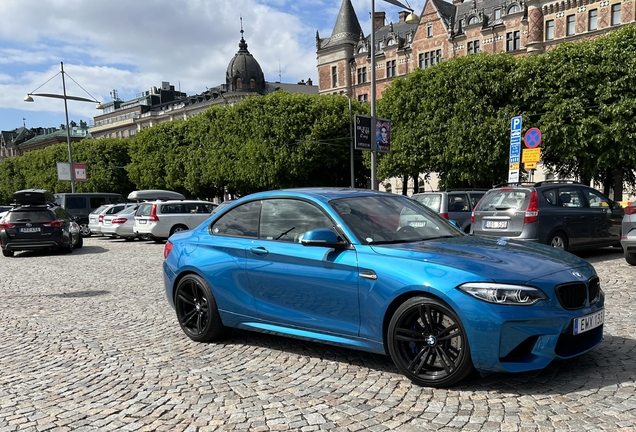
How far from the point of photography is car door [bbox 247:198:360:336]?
4.25 meters

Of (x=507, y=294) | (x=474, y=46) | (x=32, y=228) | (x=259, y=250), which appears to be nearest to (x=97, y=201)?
(x=32, y=228)

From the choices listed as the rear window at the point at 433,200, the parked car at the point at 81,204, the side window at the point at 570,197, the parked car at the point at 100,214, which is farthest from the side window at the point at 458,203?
the parked car at the point at 81,204

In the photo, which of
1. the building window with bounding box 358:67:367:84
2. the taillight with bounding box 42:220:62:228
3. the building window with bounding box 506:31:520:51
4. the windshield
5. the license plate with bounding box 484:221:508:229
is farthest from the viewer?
the building window with bounding box 358:67:367:84

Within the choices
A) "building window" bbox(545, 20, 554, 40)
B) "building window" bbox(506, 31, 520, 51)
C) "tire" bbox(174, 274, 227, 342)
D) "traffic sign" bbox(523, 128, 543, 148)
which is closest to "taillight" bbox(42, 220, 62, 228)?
"tire" bbox(174, 274, 227, 342)

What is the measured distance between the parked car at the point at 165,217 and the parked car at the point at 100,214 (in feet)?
10.6

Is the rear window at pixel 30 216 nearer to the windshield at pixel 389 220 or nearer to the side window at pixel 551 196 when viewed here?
the side window at pixel 551 196

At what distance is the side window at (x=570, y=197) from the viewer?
36.6 feet

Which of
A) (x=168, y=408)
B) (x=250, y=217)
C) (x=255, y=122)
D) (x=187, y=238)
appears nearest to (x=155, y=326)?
(x=187, y=238)

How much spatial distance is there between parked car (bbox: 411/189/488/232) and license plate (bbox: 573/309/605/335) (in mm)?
9941

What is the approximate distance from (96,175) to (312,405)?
65788 mm

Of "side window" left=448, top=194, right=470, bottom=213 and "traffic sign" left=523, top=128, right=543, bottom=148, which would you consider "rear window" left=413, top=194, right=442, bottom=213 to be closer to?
"side window" left=448, top=194, right=470, bottom=213

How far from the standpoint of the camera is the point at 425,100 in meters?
32.7

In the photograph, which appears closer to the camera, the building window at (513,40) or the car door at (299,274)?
the car door at (299,274)

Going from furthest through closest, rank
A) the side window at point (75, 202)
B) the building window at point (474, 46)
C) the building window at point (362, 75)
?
the building window at point (362, 75) → the building window at point (474, 46) → the side window at point (75, 202)
